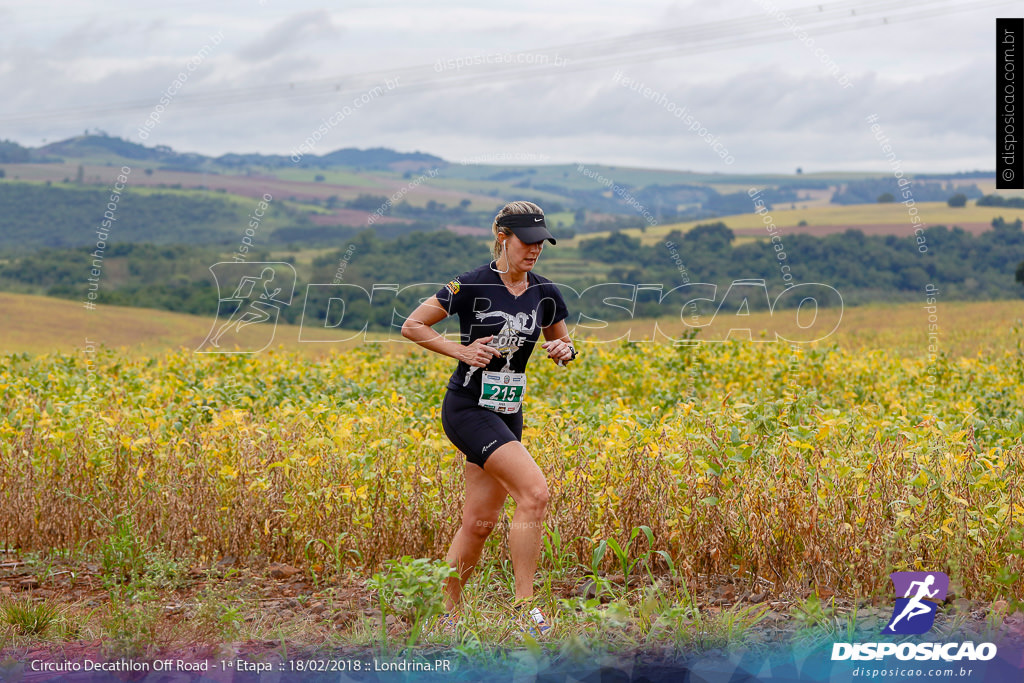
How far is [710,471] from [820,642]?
4.70 ft

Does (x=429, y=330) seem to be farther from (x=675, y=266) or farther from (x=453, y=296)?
(x=675, y=266)

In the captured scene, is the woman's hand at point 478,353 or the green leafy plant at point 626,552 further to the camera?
the green leafy plant at point 626,552

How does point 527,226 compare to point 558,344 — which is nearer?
point 527,226

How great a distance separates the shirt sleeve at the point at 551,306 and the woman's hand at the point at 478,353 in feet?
1.51

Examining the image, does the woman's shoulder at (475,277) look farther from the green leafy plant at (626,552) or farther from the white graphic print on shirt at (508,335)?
the green leafy plant at (626,552)

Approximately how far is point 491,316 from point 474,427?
0.56 m

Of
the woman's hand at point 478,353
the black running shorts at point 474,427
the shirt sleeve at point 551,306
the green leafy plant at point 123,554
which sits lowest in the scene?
the green leafy plant at point 123,554

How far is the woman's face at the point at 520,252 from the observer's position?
5172 mm

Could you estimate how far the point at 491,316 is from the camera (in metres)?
5.21

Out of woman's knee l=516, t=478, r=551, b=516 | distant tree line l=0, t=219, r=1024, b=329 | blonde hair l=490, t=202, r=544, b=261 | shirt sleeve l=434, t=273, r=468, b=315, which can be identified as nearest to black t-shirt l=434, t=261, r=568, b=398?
shirt sleeve l=434, t=273, r=468, b=315

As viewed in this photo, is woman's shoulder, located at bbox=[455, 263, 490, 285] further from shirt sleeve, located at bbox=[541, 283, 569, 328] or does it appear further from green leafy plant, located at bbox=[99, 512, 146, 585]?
green leafy plant, located at bbox=[99, 512, 146, 585]

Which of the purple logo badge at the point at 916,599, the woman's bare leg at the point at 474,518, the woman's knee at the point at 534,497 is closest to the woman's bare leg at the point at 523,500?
the woman's knee at the point at 534,497

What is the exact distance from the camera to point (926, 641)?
4.89 metres

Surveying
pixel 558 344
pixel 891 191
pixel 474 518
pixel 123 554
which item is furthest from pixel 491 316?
pixel 891 191
